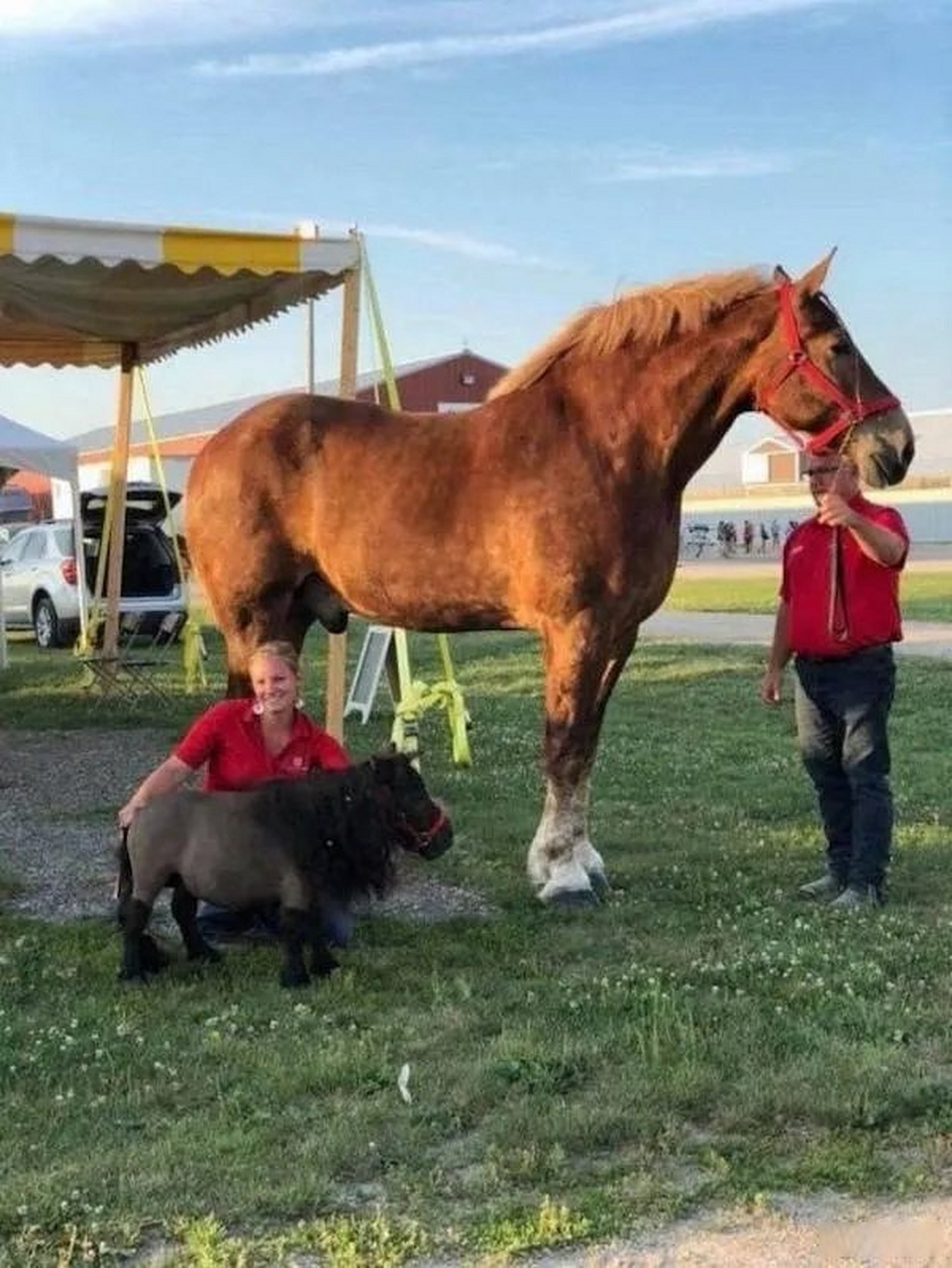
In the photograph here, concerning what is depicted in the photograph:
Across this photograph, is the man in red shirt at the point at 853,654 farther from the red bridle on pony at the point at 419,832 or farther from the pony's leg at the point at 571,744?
the red bridle on pony at the point at 419,832

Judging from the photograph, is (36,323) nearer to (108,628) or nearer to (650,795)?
(108,628)

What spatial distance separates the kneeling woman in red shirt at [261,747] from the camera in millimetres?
5109

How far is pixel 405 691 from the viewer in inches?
344

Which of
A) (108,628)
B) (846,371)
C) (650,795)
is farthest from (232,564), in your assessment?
(108,628)

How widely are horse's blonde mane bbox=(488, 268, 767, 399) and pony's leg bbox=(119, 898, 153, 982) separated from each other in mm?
2798

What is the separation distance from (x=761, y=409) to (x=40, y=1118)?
377 centimetres

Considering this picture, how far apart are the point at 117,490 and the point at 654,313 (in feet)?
25.4

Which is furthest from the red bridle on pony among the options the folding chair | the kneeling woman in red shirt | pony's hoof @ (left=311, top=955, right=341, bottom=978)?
the folding chair

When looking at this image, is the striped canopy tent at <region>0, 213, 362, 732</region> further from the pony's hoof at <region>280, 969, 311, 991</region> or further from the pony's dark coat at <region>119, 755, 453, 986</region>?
the pony's hoof at <region>280, 969, 311, 991</region>

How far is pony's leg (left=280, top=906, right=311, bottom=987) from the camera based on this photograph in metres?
4.71

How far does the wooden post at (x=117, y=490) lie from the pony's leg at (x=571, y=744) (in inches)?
279

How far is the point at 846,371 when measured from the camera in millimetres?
5371

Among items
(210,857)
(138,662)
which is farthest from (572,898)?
(138,662)

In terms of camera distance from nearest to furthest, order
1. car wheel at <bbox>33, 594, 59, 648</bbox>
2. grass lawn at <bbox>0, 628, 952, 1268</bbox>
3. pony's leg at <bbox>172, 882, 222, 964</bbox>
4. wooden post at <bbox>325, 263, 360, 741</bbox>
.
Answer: grass lawn at <bbox>0, 628, 952, 1268</bbox> < pony's leg at <bbox>172, 882, 222, 964</bbox> < wooden post at <bbox>325, 263, 360, 741</bbox> < car wheel at <bbox>33, 594, 59, 648</bbox>
